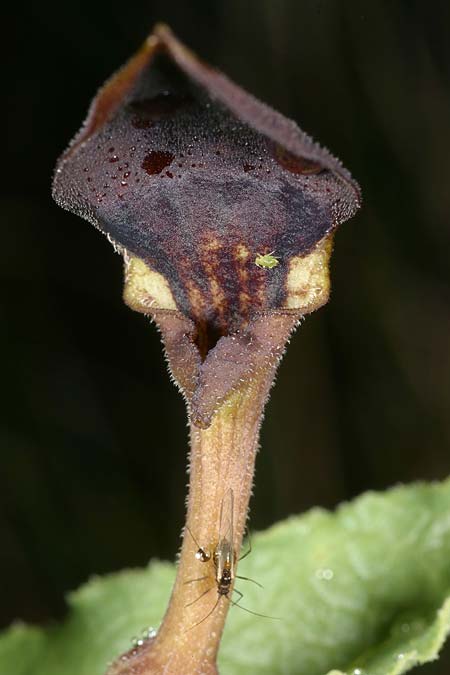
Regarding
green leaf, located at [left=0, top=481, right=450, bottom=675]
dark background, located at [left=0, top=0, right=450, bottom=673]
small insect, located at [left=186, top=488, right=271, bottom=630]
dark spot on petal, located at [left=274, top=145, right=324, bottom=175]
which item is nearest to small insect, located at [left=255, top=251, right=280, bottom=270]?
dark spot on petal, located at [left=274, top=145, right=324, bottom=175]

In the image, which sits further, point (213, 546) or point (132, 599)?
point (132, 599)

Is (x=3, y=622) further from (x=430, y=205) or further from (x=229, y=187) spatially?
(x=229, y=187)

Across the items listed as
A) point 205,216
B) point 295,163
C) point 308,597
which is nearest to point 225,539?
point 205,216

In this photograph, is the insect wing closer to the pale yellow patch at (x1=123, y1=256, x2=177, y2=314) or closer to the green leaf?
the pale yellow patch at (x1=123, y1=256, x2=177, y2=314)

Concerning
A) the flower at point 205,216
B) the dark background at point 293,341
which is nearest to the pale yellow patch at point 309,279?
the flower at point 205,216

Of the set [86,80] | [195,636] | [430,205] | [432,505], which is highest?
[86,80]

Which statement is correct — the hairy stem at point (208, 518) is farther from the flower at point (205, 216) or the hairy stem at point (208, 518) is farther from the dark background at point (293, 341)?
the dark background at point (293, 341)

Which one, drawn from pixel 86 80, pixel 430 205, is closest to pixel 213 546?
pixel 430 205
